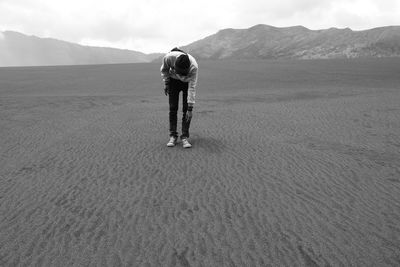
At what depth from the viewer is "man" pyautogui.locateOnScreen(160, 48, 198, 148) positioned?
6.25 metres

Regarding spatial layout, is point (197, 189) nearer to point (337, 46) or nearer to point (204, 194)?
point (204, 194)

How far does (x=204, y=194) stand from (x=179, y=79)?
2.65 m

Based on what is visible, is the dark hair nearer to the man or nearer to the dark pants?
the man

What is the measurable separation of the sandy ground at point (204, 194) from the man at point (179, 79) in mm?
528

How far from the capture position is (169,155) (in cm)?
661

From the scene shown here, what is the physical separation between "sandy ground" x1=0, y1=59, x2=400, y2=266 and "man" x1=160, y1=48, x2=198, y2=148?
0.53 metres

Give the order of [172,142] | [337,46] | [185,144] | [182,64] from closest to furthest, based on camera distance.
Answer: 1. [182,64]
2. [185,144]
3. [172,142]
4. [337,46]

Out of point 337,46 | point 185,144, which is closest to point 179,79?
point 185,144

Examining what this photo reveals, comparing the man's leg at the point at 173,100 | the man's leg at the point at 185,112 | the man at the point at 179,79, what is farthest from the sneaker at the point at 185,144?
the man's leg at the point at 173,100

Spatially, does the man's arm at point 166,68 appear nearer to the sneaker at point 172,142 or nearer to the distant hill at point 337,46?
the sneaker at point 172,142

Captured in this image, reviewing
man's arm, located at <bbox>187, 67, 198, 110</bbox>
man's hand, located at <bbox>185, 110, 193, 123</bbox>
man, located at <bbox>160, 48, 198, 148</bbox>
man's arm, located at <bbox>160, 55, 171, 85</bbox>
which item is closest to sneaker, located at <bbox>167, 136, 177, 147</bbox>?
man, located at <bbox>160, 48, 198, 148</bbox>

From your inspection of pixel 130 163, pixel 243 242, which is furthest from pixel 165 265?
pixel 130 163

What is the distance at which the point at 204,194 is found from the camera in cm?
485

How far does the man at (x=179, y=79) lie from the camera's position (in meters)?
6.25
